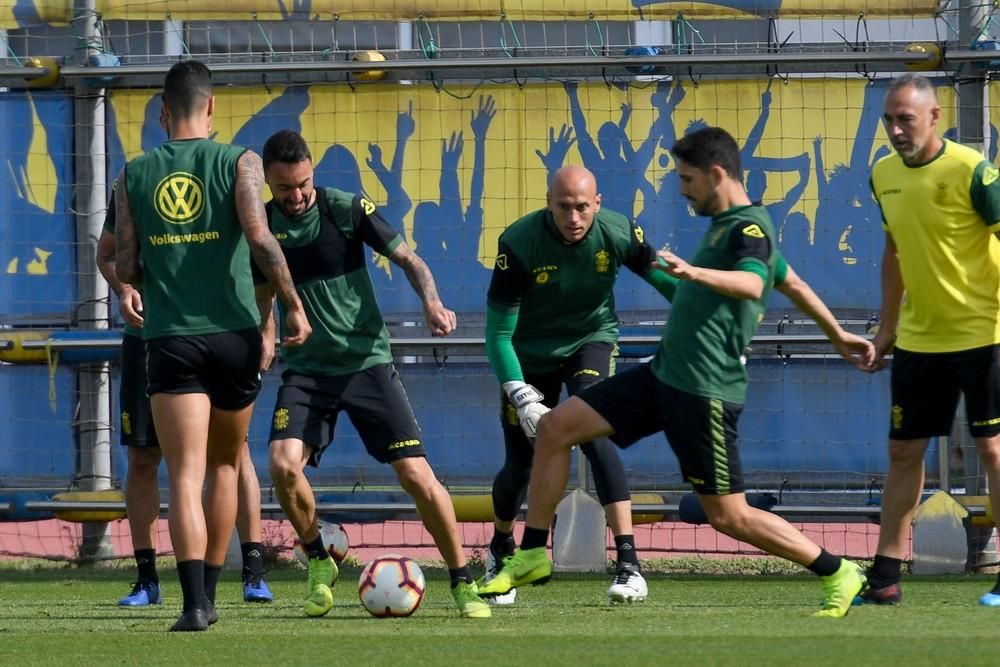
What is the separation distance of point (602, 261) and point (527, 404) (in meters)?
0.84

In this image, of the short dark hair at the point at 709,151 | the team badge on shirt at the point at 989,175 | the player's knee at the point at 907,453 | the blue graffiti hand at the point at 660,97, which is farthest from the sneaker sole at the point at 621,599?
the blue graffiti hand at the point at 660,97

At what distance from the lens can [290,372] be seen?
23.9 feet

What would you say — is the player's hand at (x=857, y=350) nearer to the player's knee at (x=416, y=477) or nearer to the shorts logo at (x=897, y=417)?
the shorts logo at (x=897, y=417)

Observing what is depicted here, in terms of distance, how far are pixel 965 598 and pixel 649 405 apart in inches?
80.4

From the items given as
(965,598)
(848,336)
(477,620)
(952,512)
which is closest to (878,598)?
(965,598)

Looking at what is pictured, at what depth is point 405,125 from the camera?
1036 cm

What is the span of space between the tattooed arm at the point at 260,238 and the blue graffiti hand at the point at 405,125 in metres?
4.29

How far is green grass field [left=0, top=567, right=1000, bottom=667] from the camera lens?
5152mm

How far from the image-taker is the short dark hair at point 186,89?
239 inches

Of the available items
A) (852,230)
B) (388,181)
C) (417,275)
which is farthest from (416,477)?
(852,230)

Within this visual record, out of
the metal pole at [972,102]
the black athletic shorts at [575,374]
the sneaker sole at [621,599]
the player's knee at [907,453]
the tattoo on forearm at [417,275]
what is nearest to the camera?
the tattoo on forearm at [417,275]

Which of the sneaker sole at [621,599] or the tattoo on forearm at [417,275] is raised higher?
the tattoo on forearm at [417,275]

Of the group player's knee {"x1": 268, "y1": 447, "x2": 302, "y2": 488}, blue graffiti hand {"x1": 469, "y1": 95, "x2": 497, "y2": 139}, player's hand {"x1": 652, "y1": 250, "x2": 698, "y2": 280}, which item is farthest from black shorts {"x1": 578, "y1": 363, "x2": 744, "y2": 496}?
blue graffiti hand {"x1": 469, "y1": 95, "x2": 497, "y2": 139}

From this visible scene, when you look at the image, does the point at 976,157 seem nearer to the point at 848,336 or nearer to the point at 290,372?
the point at 848,336
